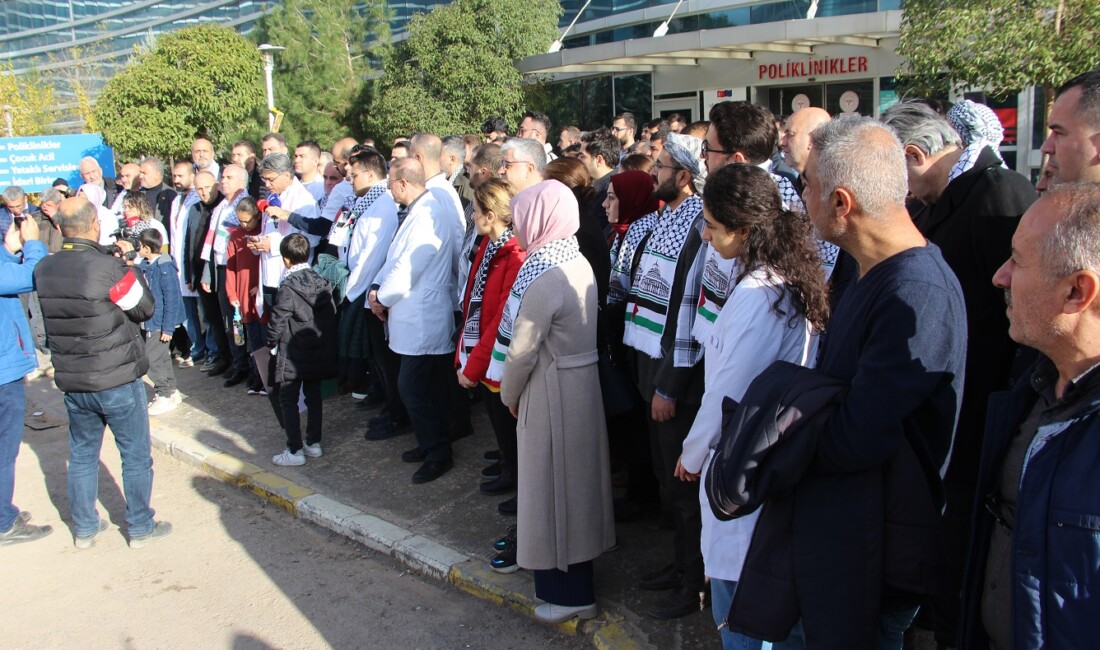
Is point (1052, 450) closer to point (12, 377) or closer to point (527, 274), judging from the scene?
point (527, 274)

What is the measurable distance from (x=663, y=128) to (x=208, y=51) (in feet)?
54.1

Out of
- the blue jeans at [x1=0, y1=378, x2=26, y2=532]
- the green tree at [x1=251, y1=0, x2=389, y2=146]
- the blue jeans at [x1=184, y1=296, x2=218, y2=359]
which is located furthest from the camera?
the green tree at [x1=251, y1=0, x2=389, y2=146]

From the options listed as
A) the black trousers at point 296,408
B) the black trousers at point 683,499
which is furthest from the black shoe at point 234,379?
the black trousers at point 683,499

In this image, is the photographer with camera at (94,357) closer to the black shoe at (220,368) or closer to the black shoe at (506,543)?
the black shoe at (506,543)

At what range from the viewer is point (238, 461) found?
20.5ft

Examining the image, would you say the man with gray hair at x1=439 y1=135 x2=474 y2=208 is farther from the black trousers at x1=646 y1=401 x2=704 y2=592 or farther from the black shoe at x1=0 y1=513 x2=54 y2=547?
the black trousers at x1=646 y1=401 x2=704 y2=592

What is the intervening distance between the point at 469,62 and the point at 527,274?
19913 millimetres

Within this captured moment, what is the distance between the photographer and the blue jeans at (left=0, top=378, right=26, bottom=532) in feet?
17.1

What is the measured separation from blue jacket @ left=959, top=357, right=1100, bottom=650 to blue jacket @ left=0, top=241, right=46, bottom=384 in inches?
212

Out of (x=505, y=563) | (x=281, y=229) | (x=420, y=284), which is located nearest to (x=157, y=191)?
(x=281, y=229)

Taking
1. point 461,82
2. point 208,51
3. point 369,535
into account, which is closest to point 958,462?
point 369,535

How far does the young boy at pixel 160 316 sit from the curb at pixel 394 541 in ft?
3.08

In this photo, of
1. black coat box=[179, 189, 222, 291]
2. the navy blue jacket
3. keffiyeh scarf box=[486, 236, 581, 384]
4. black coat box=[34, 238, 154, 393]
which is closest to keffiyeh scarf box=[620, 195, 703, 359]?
keffiyeh scarf box=[486, 236, 581, 384]

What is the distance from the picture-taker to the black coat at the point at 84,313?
4918mm
